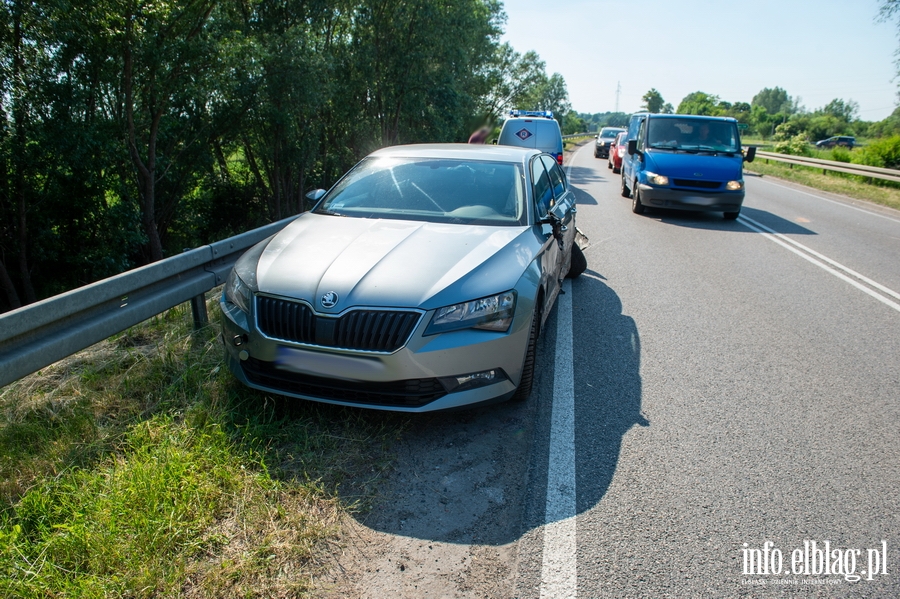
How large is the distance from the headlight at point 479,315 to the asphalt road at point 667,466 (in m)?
0.70

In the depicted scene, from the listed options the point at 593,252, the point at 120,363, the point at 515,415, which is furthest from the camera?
the point at 593,252

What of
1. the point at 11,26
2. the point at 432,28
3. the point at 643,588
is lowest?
the point at 643,588

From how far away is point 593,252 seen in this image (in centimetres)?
933

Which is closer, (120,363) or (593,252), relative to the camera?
(120,363)

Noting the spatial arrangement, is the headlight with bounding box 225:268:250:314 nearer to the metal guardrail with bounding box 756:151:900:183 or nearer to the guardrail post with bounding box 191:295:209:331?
the guardrail post with bounding box 191:295:209:331

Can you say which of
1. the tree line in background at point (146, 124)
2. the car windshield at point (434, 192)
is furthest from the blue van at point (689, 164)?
the car windshield at point (434, 192)

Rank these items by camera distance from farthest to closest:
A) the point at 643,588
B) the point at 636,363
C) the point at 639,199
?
the point at 639,199
the point at 636,363
the point at 643,588

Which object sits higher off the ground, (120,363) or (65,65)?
(65,65)

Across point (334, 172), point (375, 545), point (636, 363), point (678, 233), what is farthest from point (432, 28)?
point (375, 545)

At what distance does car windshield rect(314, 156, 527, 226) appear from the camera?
4.72 m

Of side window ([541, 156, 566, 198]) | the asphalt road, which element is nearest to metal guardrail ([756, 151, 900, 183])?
the asphalt road

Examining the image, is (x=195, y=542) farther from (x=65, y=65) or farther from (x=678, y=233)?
(x=678, y=233)

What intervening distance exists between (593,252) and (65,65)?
26.2ft

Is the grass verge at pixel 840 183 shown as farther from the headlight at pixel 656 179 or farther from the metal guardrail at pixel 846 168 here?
the headlight at pixel 656 179
